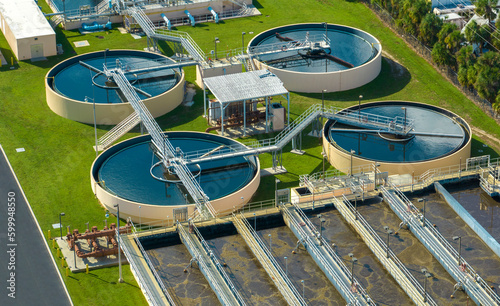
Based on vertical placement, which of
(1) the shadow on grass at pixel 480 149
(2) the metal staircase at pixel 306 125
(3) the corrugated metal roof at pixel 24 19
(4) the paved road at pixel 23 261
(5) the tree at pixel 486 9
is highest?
(5) the tree at pixel 486 9

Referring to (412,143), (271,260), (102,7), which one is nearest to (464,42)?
(412,143)

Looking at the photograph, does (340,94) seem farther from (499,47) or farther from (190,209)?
(190,209)

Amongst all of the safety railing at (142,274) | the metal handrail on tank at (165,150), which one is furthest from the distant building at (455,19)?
the safety railing at (142,274)

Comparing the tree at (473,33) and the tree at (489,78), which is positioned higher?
the tree at (473,33)

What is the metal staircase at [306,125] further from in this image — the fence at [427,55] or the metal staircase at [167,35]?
the metal staircase at [167,35]

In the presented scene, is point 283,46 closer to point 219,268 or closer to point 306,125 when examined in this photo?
point 306,125
